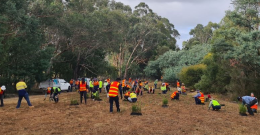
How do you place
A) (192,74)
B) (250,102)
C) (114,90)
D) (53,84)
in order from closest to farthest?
(114,90)
(250,102)
(53,84)
(192,74)

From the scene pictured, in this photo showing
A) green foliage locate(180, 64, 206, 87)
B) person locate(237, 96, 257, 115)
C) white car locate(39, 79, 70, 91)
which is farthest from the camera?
green foliage locate(180, 64, 206, 87)

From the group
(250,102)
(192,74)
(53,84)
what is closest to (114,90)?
(250,102)

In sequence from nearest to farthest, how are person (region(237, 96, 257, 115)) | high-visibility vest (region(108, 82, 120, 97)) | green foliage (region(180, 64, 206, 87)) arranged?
high-visibility vest (region(108, 82, 120, 97)) → person (region(237, 96, 257, 115)) → green foliage (region(180, 64, 206, 87))

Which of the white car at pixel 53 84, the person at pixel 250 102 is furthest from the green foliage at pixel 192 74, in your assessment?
the person at pixel 250 102

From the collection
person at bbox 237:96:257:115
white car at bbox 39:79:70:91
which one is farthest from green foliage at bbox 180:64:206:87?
person at bbox 237:96:257:115

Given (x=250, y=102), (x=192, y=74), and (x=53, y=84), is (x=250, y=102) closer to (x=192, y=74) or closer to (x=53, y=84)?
(x=53, y=84)

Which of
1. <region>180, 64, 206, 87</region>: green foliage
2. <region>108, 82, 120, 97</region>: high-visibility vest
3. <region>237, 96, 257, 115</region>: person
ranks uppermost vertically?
<region>180, 64, 206, 87</region>: green foliage

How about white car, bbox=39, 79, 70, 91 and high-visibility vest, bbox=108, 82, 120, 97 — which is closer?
high-visibility vest, bbox=108, 82, 120, 97

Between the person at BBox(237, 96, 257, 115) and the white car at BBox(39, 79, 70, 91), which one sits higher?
the white car at BBox(39, 79, 70, 91)

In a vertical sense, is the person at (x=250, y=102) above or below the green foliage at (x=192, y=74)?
below

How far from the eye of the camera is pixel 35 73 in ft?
86.0

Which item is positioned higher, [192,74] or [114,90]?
[192,74]

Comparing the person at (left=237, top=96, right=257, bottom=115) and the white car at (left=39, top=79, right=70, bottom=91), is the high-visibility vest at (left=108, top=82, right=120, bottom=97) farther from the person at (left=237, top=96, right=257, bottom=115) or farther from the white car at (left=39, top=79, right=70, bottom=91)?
the white car at (left=39, top=79, right=70, bottom=91)

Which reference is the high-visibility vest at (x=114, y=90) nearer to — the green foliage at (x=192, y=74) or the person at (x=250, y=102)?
the person at (x=250, y=102)
